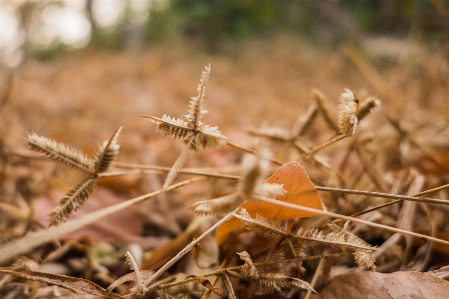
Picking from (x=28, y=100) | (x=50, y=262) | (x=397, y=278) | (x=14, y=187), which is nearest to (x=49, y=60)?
(x=28, y=100)

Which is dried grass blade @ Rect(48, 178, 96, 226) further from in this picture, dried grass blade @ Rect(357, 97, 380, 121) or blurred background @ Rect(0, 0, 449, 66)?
blurred background @ Rect(0, 0, 449, 66)

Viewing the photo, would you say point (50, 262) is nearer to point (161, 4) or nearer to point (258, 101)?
point (258, 101)

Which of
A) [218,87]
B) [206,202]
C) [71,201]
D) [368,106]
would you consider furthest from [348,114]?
[218,87]

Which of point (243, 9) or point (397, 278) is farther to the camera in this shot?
point (243, 9)

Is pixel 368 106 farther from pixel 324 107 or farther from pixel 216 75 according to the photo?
pixel 216 75

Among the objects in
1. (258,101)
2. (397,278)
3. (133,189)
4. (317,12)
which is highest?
(317,12)

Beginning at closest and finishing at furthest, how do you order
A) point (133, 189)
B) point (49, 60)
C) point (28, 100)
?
point (133, 189) < point (28, 100) < point (49, 60)

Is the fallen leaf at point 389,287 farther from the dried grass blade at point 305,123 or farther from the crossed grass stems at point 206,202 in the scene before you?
the dried grass blade at point 305,123
